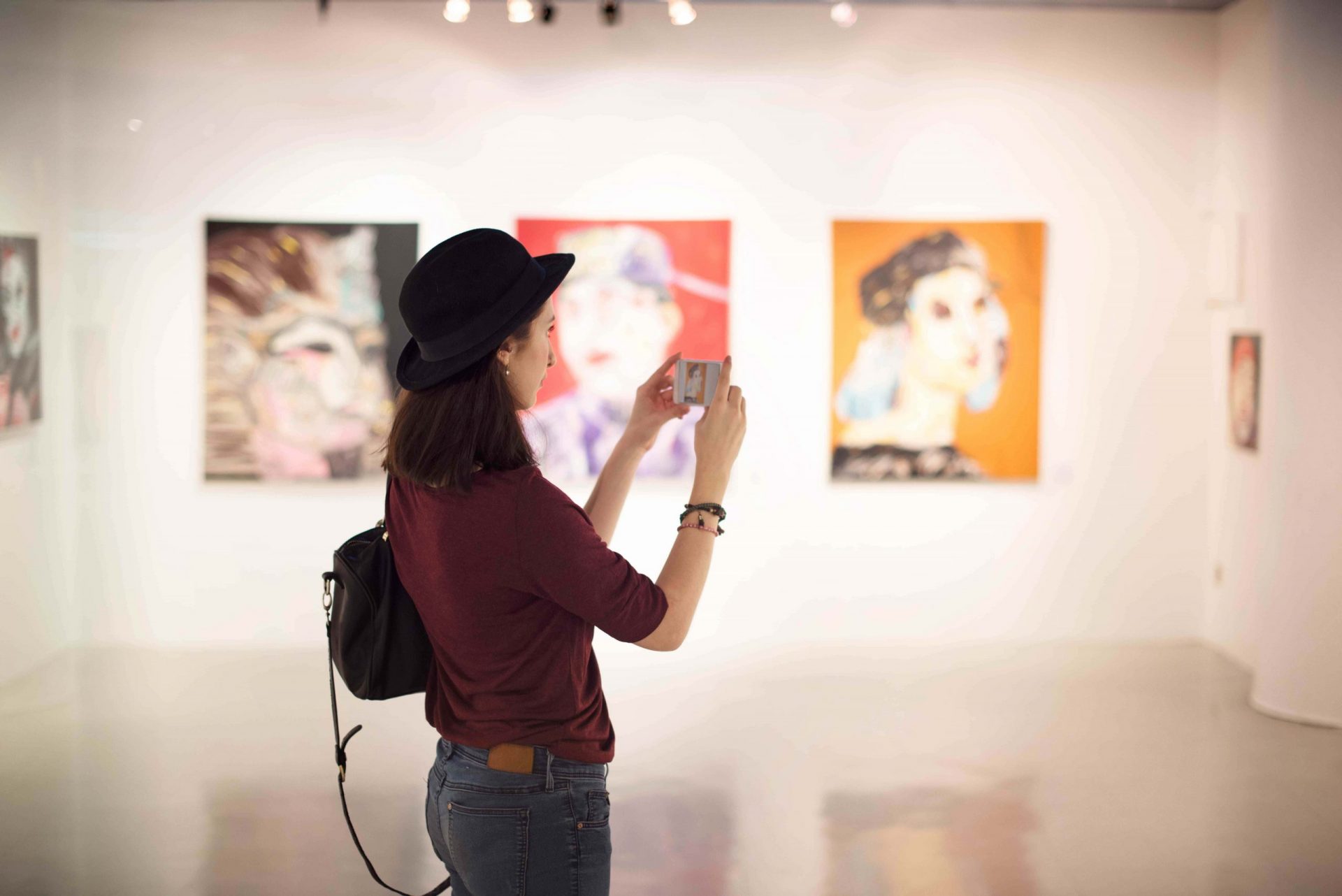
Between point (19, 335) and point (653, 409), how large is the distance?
3847 mm

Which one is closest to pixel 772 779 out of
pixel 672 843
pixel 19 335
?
pixel 672 843

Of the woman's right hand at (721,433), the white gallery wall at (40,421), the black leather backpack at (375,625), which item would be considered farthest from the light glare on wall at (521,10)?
the black leather backpack at (375,625)

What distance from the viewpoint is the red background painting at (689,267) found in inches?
223

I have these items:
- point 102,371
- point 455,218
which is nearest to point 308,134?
point 455,218

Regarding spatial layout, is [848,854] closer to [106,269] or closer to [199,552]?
[199,552]

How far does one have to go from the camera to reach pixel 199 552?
18.3 feet

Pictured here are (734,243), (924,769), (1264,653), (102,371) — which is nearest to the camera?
(924,769)

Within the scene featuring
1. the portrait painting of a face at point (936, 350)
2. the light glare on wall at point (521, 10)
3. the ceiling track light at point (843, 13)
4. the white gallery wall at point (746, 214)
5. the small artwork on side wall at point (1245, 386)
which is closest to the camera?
the light glare on wall at point (521, 10)

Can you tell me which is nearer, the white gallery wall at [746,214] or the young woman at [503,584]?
the young woman at [503,584]

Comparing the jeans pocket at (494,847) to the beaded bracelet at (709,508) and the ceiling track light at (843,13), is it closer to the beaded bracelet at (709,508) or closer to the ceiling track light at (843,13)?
the beaded bracelet at (709,508)

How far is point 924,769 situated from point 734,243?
9.07 ft

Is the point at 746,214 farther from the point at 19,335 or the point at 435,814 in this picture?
the point at 435,814

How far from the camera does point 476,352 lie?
1549 millimetres

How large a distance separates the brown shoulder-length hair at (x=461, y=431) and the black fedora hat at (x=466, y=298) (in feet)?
0.08
